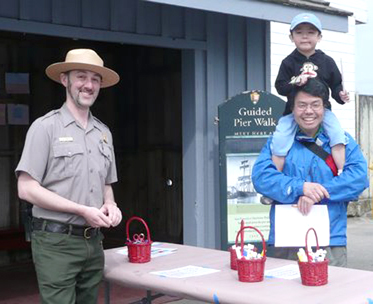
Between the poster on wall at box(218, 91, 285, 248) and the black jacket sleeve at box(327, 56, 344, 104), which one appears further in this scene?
the poster on wall at box(218, 91, 285, 248)

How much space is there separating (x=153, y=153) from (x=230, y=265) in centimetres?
555

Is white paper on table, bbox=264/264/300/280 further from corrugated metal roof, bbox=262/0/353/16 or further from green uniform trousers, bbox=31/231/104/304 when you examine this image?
corrugated metal roof, bbox=262/0/353/16

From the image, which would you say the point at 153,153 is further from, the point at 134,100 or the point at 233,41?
the point at 233,41

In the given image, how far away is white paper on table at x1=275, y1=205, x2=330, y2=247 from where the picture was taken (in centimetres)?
365

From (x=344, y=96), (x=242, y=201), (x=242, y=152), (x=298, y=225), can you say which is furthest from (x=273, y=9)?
(x=298, y=225)

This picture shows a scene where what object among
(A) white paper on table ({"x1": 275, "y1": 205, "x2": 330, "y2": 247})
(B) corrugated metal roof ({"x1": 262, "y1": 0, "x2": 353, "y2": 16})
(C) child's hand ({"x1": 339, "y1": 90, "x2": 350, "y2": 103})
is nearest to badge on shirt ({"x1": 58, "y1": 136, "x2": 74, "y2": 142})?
(A) white paper on table ({"x1": 275, "y1": 205, "x2": 330, "y2": 247})

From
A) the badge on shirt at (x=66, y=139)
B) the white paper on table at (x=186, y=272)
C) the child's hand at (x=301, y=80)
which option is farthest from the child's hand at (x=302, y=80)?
the badge on shirt at (x=66, y=139)

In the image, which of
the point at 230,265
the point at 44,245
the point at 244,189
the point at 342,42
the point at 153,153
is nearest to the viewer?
the point at 44,245

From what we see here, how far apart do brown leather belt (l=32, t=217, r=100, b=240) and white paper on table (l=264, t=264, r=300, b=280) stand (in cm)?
92

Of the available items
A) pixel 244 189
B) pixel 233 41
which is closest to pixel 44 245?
pixel 244 189

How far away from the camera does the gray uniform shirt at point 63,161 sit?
11.3 ft

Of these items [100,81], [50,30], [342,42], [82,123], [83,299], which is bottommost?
[83,299]

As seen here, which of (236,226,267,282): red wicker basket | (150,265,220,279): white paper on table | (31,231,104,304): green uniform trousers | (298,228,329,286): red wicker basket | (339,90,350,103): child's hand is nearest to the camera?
(298,228,329,286): red wicker basket

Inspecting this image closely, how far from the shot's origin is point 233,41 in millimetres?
6992
